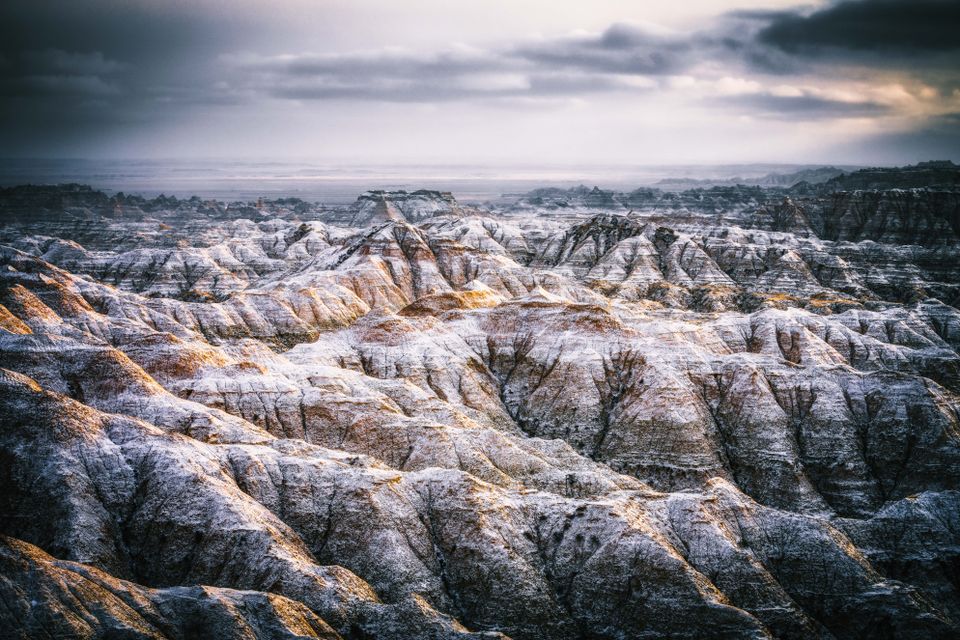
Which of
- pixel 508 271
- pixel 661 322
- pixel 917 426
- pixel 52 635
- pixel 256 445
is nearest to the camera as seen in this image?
pixel 52 635

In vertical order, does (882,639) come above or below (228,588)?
below

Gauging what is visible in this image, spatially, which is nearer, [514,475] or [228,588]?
[228,588]

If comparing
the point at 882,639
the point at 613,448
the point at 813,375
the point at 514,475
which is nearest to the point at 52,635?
the point at 514,475

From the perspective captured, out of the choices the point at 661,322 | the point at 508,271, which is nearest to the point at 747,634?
the point at 661,322

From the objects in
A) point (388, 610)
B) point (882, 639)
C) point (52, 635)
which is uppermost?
point (52, 635)

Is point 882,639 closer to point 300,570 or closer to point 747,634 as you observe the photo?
point 747,634

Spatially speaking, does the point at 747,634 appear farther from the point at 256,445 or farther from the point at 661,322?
the point at 661,322

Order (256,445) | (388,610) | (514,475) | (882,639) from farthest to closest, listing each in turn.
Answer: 1. (514,475)
2. (256,445)
3. (882,639)
4. (388,610)
